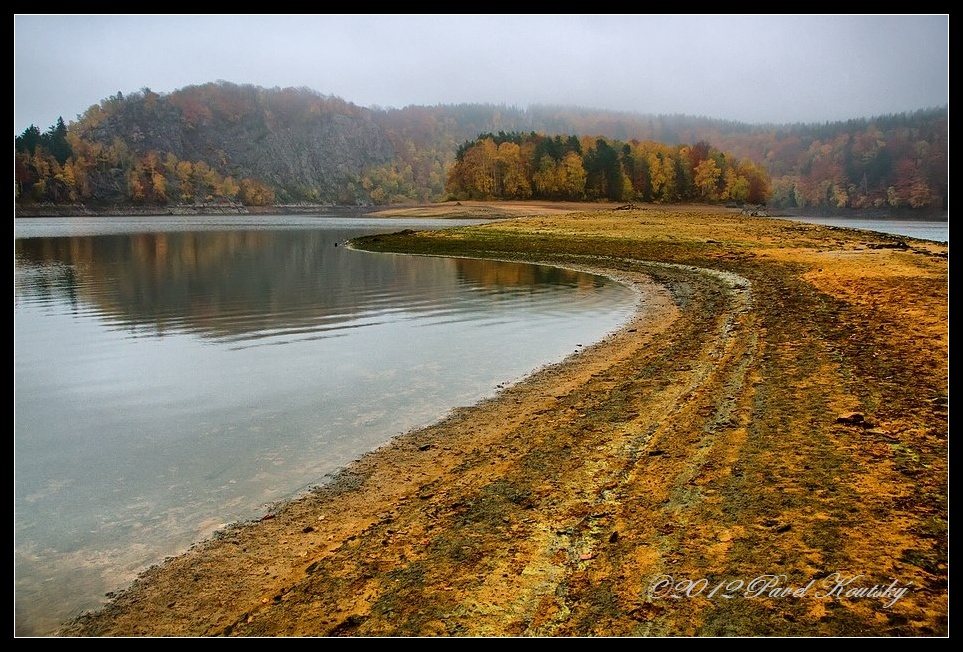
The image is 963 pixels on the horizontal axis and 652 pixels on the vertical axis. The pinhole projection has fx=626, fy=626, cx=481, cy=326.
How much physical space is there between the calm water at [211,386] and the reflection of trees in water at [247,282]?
167 millimetres

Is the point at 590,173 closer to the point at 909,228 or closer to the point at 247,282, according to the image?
the point at 909,228

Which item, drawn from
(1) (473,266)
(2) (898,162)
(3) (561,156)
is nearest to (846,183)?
(2) (898,162)

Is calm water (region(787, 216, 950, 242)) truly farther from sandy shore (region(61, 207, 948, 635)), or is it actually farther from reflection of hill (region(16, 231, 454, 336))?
sandy shore (region(61, 207, 948, 635))

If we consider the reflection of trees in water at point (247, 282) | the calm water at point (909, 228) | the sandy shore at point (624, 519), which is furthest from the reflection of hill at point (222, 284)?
the calm water at point (909, 228)

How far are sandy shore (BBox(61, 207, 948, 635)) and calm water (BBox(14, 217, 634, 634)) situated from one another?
0.74 meters

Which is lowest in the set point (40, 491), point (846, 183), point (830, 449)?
point (40, 491)

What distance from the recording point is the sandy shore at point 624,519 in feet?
13.8

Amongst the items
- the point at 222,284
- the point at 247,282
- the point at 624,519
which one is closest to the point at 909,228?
the point at 247,282

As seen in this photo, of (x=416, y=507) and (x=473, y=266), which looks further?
(x=473, y=266)

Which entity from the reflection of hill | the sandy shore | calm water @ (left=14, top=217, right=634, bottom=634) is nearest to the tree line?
the reflection of hill

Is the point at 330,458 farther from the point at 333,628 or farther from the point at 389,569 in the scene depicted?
the point at 333,628

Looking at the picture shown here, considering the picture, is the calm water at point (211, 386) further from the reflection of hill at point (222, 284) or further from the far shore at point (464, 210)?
the far shore at point (464, 210)
